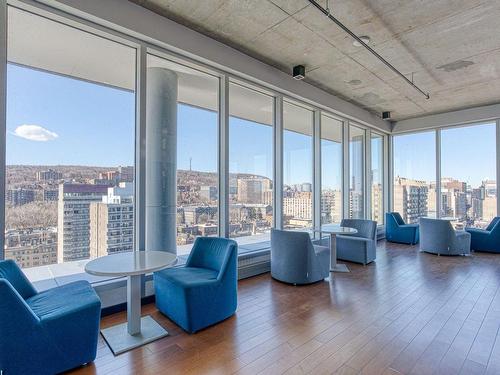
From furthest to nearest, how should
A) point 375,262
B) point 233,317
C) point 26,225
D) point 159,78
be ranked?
point 375,262 < point 159,78 < point 233,317 < point 26,225

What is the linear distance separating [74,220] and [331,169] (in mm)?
5247

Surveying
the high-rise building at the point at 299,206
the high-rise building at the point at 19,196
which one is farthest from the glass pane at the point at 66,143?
the high-rise building at the point at 299,206

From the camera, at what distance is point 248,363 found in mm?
2191

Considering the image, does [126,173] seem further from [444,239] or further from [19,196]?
[444,239]

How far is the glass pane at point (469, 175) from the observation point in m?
6.75

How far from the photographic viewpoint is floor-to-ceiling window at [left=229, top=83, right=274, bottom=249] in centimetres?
456

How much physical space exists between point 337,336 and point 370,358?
1.25 ft

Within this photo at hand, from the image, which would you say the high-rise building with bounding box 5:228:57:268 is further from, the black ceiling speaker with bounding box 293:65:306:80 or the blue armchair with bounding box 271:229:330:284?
the black ceiling speaker with bounding box 293:65:306:80

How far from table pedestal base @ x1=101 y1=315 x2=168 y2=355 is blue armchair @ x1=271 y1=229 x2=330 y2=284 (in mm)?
1950

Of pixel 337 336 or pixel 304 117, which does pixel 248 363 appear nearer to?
pixel 337 336

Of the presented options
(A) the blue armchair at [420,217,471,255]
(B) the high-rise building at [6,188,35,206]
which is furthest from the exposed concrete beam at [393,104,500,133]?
(B) the high-rise building at [6,188,35,206]

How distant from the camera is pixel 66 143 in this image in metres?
3.11

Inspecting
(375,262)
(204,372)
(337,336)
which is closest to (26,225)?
(204,372)

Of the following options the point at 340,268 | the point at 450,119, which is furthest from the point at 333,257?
the point at 450,119
